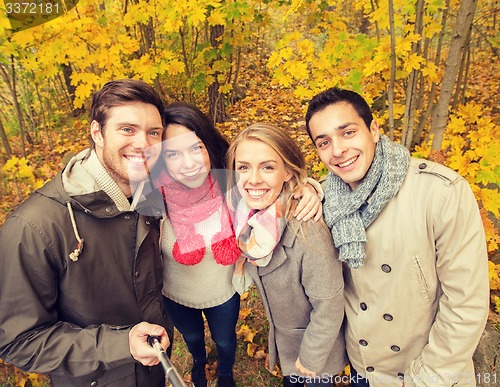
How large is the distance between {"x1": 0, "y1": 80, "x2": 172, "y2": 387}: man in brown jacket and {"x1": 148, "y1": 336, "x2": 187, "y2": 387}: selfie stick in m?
0.04

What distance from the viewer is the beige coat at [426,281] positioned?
1.35m

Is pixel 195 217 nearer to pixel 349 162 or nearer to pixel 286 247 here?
pixel 286 247

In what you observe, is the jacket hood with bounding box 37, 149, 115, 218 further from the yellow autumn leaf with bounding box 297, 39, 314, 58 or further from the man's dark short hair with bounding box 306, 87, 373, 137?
the yellow autumn leaf with bounding box 297, 39, 314, 58

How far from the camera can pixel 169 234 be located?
6.40ft

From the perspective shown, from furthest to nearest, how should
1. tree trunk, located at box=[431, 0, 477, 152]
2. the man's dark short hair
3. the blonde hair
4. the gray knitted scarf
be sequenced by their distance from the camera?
tree trunk, located at box=[431, 0, 477, 152], the blonde hair, the man's dark short hair, the gray knitted scarf

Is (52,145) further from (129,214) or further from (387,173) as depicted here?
(387,173)

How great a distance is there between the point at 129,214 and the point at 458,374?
174cm

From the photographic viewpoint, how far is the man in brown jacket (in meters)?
1.30

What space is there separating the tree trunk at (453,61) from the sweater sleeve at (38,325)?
2.66 meters

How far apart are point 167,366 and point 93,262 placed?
2.02ft

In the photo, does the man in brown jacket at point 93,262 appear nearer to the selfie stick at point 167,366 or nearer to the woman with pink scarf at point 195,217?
the selfie stick at point 167,366

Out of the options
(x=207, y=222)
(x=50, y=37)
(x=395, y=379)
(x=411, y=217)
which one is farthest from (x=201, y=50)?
(x=395, y=379)

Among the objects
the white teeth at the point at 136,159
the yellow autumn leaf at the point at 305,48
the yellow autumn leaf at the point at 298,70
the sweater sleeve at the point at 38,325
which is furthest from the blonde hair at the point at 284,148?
the yellow autumn leaf at the point at 305,48

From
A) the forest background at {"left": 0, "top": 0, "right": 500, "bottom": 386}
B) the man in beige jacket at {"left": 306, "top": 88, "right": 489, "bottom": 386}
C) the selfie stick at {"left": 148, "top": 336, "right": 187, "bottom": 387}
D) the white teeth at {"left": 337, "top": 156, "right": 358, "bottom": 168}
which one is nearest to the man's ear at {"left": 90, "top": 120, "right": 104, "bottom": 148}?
the selfie stick at {"left": 148, "top": 336, "right": 187, "bottom": 387}
